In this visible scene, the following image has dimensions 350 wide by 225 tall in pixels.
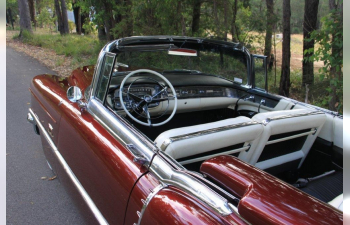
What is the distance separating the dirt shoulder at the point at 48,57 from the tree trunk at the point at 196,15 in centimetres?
409

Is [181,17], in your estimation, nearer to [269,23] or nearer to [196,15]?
[196,15]

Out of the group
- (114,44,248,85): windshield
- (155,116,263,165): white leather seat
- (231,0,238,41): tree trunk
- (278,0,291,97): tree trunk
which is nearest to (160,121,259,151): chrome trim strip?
(155,116,263,165): white leather seat

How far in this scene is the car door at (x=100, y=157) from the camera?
1769 mm

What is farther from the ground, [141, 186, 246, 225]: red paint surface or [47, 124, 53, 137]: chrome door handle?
[47, 124, 53, 137]: chrome door handle

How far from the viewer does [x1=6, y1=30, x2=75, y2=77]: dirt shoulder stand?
32.4 feet

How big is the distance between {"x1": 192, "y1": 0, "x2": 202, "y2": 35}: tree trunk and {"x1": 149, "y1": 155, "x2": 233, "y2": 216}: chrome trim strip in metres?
7.19

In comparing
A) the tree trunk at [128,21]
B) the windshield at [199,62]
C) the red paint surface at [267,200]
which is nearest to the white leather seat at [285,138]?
the red paint surface at [267,200]

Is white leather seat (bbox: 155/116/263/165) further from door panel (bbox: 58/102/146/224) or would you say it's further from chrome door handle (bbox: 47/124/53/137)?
chrome door handle (bbox: 47/124/53/137)

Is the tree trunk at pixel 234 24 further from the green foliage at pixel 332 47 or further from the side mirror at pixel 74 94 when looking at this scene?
the side mirror at pixel 74 94

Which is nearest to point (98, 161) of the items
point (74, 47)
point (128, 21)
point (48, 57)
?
point (128, 21)

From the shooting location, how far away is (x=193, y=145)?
1.77 meters

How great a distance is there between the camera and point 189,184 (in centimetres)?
141

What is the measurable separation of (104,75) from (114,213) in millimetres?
1144

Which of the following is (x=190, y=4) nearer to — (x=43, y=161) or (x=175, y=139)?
(x=43, y=161)
